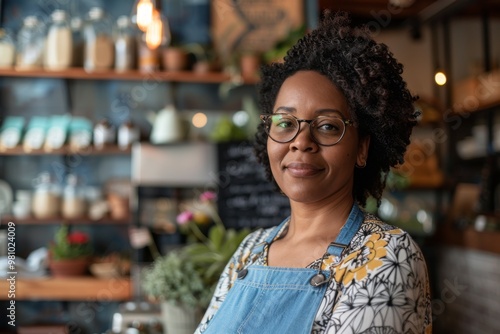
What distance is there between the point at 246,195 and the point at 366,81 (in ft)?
7.58

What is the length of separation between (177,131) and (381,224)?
2876mm

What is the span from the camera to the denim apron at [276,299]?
1.05 meters

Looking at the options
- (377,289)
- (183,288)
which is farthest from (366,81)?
(183,288)

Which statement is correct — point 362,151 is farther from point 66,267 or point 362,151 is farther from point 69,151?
point 69,151

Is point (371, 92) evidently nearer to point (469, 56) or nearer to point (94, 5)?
point (94, 5)

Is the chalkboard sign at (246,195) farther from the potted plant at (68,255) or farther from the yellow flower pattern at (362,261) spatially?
the yellow flower pattern at (362,261)

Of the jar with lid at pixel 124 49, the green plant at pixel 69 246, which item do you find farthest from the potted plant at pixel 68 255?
the jar with lid at pixel 124 49

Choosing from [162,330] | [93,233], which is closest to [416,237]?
[93,233]

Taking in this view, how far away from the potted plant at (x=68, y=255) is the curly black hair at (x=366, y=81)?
2.87 m

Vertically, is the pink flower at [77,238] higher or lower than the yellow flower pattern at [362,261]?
lower

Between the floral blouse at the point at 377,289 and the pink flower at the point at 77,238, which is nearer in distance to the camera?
the floral blouse at the point at 377,289

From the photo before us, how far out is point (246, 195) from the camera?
3391mm

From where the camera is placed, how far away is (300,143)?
44.3 inches

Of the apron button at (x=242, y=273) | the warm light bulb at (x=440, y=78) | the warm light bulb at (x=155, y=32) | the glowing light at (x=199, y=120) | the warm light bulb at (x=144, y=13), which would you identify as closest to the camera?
the apron button at (x=242, y=273)
